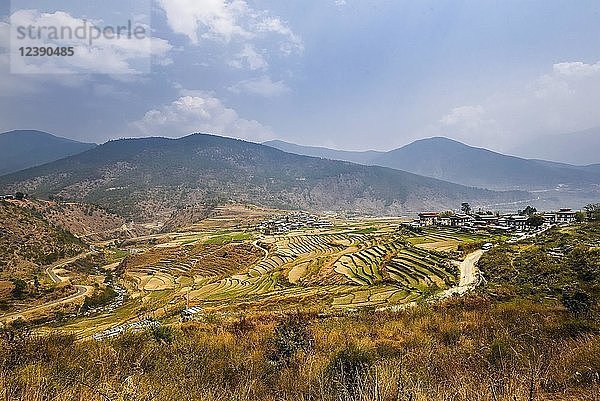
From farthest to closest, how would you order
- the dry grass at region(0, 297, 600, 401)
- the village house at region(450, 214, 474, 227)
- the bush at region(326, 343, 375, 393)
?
the village house at region(450, 214, 474, 227) < the bush at region(326, 343, 375, 393) < the dry grass at region(0, 297, 600, 401)

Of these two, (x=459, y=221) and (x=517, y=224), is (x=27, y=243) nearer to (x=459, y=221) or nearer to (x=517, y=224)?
(x=459, y=221)

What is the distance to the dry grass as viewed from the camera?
3.21 m

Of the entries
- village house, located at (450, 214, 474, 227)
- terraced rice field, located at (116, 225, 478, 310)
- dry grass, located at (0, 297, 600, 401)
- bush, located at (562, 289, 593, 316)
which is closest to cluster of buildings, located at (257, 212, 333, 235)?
terraced rice field, located at (116, 225, 478, 310)

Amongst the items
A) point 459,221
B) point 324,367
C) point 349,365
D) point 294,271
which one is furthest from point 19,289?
point 459,221

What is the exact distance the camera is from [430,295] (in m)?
19.0

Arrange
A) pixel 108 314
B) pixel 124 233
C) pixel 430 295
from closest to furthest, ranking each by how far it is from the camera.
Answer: pixel 430 295 < pixel 108 314 < pixel 124 233

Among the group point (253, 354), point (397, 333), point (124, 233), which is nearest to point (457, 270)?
point (397, 333)

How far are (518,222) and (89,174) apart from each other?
6217 inches

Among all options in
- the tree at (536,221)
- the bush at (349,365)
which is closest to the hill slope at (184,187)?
the tree at (536,221)

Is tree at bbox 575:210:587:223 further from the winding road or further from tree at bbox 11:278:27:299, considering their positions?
tree at bbox 11:278:27:299

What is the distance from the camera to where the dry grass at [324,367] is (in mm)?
3211

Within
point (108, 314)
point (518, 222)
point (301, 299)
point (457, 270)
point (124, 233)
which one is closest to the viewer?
point (301, 299)

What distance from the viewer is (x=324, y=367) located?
14.2 feet

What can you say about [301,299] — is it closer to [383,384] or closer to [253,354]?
[253,354]
